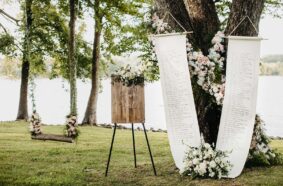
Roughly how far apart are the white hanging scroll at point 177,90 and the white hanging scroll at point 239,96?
547mm

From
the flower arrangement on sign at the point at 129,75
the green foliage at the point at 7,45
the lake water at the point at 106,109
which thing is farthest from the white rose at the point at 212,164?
the green foliage at the point at 7,45

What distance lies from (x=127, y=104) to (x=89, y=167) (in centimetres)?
186

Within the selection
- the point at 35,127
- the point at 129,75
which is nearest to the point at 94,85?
the point at 35,127

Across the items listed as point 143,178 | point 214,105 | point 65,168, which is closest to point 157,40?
point 214,105

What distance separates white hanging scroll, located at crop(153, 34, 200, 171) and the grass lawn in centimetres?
73

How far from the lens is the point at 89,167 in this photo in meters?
9.09

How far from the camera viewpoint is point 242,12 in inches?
311

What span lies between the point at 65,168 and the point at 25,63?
1502 centimetres

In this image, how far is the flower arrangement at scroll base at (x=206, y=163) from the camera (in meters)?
7.45

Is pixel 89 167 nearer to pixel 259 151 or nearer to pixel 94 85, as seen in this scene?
pixel 259 151

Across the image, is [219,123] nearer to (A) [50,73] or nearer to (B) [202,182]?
(B) [202,182]

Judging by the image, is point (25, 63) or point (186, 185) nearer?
point (186, 185)

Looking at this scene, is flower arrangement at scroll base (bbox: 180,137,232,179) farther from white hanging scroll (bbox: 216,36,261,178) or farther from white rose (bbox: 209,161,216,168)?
white hanging scroll (bbox: 216,36,261,178)

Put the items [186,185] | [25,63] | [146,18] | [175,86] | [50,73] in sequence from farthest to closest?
[50,73] → [25,63] → [146,18] → [175,86] → [186,185]
